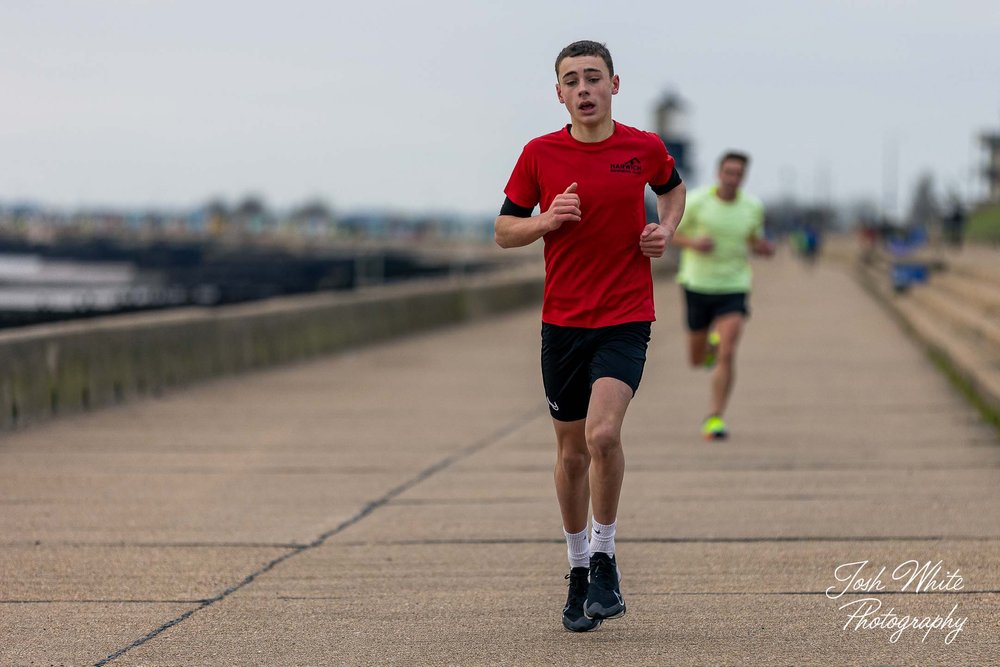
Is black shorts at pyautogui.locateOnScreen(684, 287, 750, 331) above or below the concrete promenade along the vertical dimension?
above

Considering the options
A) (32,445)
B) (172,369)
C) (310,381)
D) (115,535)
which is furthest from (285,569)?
(310,381)

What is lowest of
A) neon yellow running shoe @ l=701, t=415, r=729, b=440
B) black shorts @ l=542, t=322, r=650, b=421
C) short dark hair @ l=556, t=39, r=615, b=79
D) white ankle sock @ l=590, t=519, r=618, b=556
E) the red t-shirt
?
neon yellow running shoe @ l=701, t=415, r=729, b=440

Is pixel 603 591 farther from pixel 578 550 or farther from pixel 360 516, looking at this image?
pixel 360 516

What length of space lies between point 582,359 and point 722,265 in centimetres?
569

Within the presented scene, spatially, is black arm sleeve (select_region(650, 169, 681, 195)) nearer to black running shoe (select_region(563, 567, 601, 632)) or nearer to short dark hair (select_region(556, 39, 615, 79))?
short dark hair (select_region(556, 39, 615, 79))

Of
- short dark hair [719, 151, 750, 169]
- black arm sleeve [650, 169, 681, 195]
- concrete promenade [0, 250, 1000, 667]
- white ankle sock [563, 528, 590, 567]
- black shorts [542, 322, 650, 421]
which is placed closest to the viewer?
concrete promenade [0, 250, 1000, 667]

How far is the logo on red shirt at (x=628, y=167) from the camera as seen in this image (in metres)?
5.80

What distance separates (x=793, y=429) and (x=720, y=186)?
1.90 metres

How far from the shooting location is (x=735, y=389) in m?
15.3

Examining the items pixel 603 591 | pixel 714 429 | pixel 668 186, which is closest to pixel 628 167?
pixel 668 186

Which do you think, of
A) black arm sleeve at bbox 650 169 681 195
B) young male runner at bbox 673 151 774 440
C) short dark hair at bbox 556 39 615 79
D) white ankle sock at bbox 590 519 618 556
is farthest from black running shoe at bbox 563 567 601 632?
young male runner at bbox 673 151 774 440

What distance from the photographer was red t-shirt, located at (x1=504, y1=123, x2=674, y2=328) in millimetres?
5793

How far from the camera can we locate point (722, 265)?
11469 mm

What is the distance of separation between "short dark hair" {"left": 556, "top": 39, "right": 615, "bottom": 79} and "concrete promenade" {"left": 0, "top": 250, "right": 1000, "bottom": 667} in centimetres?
197
